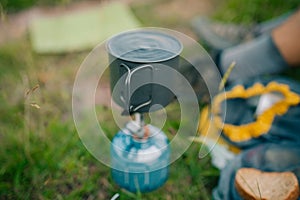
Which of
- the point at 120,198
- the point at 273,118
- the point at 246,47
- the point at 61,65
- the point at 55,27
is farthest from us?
the point at 55,27

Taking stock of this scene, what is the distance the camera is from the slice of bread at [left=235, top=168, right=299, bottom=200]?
124 cm

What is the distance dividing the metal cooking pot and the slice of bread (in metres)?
0.39

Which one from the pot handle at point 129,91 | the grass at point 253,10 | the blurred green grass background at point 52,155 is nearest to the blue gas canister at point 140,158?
the blurred green grass background at point 52,155

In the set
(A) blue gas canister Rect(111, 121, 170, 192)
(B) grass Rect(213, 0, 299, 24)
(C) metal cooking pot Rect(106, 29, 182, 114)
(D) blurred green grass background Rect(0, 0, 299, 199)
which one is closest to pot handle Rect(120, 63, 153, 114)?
(C) metal cooking pot Rect(106, 29, 182, 114)

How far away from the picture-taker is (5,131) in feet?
5.27

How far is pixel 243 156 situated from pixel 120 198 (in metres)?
0.49

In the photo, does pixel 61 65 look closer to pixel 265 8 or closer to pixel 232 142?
pixel 232 142

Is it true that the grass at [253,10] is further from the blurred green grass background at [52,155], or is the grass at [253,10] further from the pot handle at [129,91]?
the pot handle at [129,91]

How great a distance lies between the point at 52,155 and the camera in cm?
149

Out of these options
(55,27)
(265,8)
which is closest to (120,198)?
(55,27)

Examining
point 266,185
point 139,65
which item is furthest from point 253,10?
point 139,65

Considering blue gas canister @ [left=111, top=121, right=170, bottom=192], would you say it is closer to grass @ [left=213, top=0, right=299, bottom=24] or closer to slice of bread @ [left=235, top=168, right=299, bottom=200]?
slice of bread @ [left=235, top=168, right=299, bottom=200]

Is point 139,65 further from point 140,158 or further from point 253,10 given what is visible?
point 253,10

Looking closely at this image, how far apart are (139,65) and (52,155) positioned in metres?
0.62
